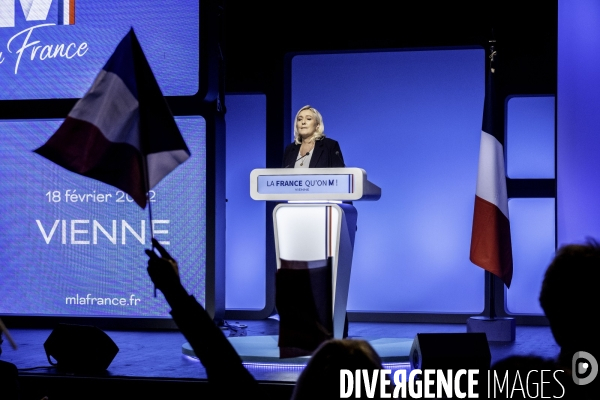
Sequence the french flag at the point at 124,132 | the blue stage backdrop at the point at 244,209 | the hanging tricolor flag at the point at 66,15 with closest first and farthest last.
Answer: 1. the french flag at the point at 124,132
2. the hanging tricolor flag at the point at 66,15
3. the blue stage backdrop at the point at 244,209

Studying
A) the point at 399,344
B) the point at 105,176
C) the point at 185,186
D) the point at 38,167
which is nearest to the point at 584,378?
the point at 105,176

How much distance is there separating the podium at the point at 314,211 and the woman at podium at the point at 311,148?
51cm

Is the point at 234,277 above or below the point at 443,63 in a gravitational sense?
→ below

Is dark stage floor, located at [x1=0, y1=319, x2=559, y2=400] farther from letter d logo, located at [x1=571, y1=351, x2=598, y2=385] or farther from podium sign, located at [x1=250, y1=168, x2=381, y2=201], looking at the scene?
letter d logo, located at [x1=571, y1=351, x2=598, y2=385]

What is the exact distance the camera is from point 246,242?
7816mm

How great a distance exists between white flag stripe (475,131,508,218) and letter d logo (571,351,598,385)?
14.9 ft

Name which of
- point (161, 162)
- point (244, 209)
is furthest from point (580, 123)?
point (244, 209)

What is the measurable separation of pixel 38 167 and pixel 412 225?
3524 mm

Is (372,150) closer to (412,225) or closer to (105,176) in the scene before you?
(412,225)

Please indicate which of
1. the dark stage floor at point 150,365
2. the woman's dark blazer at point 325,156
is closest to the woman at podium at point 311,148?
the woman's dark blazer at point 325,156

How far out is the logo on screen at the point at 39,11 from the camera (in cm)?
603

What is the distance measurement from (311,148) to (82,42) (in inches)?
87.9

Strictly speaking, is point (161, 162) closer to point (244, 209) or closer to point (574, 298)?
point (574, 298)

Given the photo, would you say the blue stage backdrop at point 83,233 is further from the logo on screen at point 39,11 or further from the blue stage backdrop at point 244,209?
the blue stage backdrop at point 244,209
